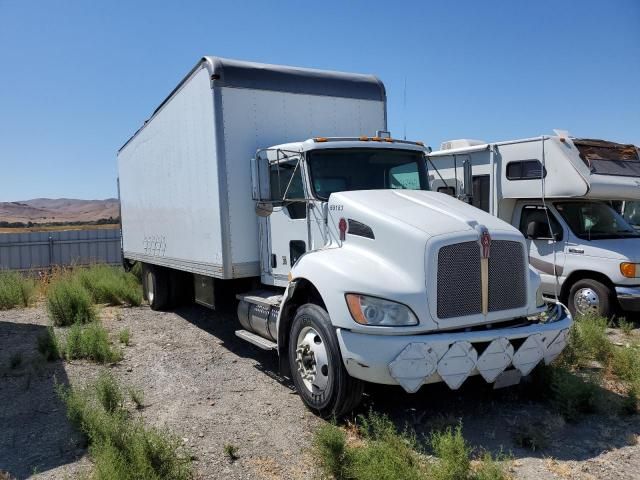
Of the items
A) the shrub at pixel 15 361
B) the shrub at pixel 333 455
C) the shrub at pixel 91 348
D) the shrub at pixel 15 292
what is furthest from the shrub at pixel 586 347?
the shrub at pixel 15 292

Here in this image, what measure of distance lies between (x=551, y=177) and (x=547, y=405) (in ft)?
A: 14.6

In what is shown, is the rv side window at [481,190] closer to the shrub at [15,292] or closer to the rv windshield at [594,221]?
the rv windshield at [594,221]

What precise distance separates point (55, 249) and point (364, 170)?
19132 millimetres

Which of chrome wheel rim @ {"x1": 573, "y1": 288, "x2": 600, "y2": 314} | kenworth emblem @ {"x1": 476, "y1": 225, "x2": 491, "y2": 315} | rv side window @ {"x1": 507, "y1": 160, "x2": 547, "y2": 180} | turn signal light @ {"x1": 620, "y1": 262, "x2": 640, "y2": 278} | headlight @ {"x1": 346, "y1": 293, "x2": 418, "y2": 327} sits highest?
rv side window @ {"x1": 507, "y1": 160, "x2": 547, "y2": 180}

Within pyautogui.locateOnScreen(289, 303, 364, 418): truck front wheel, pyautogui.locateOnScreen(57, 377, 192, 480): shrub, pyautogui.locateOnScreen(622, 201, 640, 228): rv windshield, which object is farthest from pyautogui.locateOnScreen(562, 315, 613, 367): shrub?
pyautogui.locateOnScreen(622, 201, 640, 228): rv windshield

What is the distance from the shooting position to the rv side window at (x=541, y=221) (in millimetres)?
8766

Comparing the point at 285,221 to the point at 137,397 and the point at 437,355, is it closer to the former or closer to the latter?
the point at 137,397

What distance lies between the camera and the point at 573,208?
349 inches

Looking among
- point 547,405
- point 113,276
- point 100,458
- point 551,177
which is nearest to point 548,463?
point 547,405

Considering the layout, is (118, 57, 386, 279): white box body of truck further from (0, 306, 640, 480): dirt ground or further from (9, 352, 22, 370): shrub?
(9, 352, 22, 370): shrub

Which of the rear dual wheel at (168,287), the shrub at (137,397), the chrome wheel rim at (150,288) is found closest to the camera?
the shrub at (137,397)

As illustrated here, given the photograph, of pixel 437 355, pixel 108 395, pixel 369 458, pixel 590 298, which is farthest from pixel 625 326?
pixel 108 395

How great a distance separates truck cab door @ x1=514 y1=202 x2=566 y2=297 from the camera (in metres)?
8.72

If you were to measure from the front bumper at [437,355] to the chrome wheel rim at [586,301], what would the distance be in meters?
4.38
